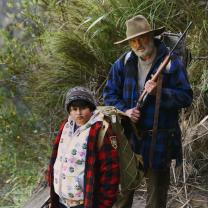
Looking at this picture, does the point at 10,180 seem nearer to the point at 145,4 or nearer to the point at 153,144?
the point at 145,4

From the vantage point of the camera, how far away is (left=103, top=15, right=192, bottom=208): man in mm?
3355

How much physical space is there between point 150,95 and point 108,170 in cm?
65

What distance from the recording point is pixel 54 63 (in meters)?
5.96

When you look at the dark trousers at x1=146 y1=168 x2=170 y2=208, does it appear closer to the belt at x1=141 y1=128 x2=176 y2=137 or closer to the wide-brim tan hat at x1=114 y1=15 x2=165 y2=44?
the belt at x1=141 y1=128 x2=176 y2=137

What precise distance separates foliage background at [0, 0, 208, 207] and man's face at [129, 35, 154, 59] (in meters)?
1.65

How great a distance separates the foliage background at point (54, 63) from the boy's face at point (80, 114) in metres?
2.07

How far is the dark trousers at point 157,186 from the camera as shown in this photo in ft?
11.8

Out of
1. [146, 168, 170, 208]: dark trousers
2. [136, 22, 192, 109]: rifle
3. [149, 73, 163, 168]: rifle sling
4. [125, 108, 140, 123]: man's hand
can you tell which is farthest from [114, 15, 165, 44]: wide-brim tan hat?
[146, 168, 170, 208]: dark trousers

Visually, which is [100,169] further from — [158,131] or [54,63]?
[54,63]

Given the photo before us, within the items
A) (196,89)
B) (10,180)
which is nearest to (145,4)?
(196,89)

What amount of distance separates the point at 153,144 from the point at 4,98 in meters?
4.14

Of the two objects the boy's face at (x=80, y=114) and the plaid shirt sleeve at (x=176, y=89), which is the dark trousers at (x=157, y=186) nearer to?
the plaid shirt sleeve at (x=176, y=89)

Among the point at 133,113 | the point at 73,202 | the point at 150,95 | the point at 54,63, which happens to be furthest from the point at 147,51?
the point at 54,63

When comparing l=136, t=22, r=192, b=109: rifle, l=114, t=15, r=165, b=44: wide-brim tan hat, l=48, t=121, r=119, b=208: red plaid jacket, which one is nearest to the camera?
l=48, t=121, r=119, b=208: red plaid jacket
